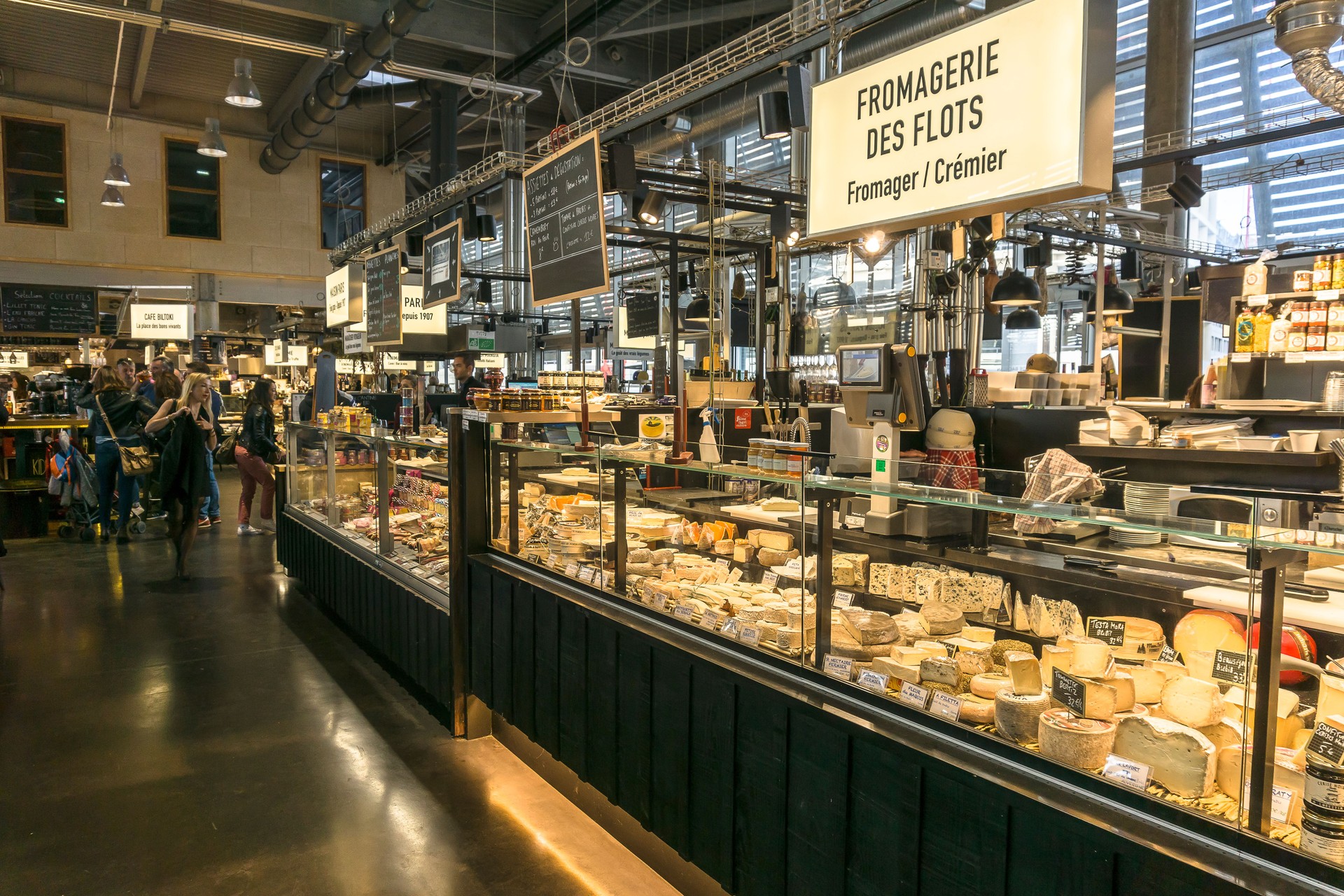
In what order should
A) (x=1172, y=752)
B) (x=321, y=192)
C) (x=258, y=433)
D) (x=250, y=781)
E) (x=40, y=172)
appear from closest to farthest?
(x=1172, y=752) < (x=250, y=781) < (x=258, y=433) < (x=40, y=172) < (x=321, y=192)

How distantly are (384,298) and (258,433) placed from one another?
1.98 meters

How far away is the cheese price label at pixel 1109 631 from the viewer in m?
1.90

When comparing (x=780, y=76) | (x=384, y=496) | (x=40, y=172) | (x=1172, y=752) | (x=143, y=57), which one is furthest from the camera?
(x=40, y=172)

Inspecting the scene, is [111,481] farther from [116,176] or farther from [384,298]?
[116,176]

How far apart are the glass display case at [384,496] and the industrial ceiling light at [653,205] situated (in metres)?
3.26

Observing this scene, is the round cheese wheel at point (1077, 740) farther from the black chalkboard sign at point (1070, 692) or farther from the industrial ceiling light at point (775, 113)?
the industrial ceiling light at point (775, 113)

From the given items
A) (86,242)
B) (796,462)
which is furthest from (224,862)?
(86,242)

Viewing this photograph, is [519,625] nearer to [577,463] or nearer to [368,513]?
[577,463]

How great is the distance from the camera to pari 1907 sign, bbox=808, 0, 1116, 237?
1962 mm

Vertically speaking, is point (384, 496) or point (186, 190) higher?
point (186, 190)

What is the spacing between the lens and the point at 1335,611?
5.13 feet

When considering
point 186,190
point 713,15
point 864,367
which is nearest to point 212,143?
point 186,190

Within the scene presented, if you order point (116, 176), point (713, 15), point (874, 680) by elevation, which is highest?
point (713, 15)

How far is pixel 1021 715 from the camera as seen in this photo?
169 centimetres
